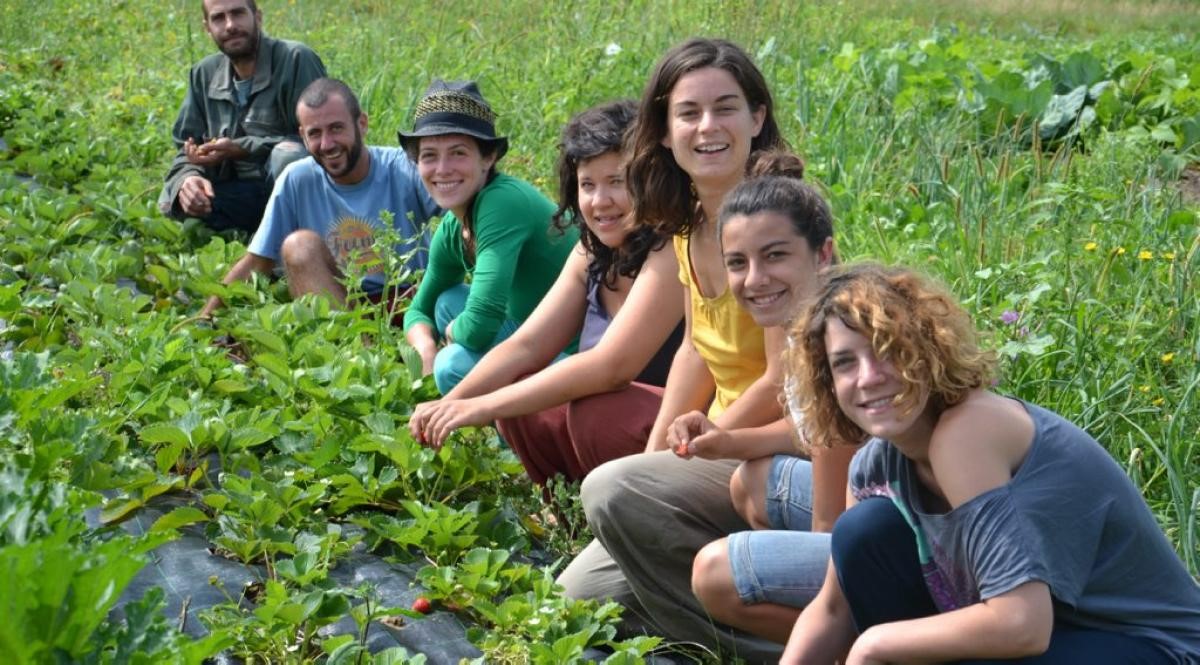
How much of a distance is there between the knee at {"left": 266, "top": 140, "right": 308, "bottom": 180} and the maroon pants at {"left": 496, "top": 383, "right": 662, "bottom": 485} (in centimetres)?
251

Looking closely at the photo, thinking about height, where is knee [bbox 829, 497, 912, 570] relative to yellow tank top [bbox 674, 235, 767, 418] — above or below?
below

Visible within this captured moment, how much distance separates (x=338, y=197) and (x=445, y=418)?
195 centimetres

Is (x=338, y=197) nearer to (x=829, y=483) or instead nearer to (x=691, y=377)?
(x=691, y=377)

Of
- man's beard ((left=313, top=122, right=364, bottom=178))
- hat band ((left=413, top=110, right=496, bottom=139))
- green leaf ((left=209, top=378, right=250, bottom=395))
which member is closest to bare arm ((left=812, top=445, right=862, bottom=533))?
green leaf ((left=209, top=378, right=250, bottom=395))

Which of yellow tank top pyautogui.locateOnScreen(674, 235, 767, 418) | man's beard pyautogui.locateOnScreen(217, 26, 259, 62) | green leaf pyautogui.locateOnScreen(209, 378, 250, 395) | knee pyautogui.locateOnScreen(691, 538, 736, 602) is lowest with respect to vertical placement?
knee pyautogui.locateOnScreen(691, 538, 736, 602)

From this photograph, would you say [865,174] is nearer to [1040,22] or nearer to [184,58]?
[184,58]

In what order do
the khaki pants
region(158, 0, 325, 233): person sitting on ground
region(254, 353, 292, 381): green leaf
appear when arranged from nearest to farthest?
the khaki pants, region(254, 353, 292, 381): green leaf, region(158, 0, 325, 233): person sitting on ground

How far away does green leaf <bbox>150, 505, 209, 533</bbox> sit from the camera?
3277 millimetres

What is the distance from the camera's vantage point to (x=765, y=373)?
10.5ft

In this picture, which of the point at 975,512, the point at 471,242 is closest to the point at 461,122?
the point at 471,242

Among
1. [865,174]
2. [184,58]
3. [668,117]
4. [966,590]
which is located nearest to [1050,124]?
[865,174]

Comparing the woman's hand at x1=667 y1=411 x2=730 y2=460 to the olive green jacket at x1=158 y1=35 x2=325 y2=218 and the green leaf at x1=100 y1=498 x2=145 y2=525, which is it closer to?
the green leaf at x1=100 y1=498 x2=145 y2=525

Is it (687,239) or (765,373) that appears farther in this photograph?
(687,239)

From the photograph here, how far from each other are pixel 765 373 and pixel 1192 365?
1.13 m
